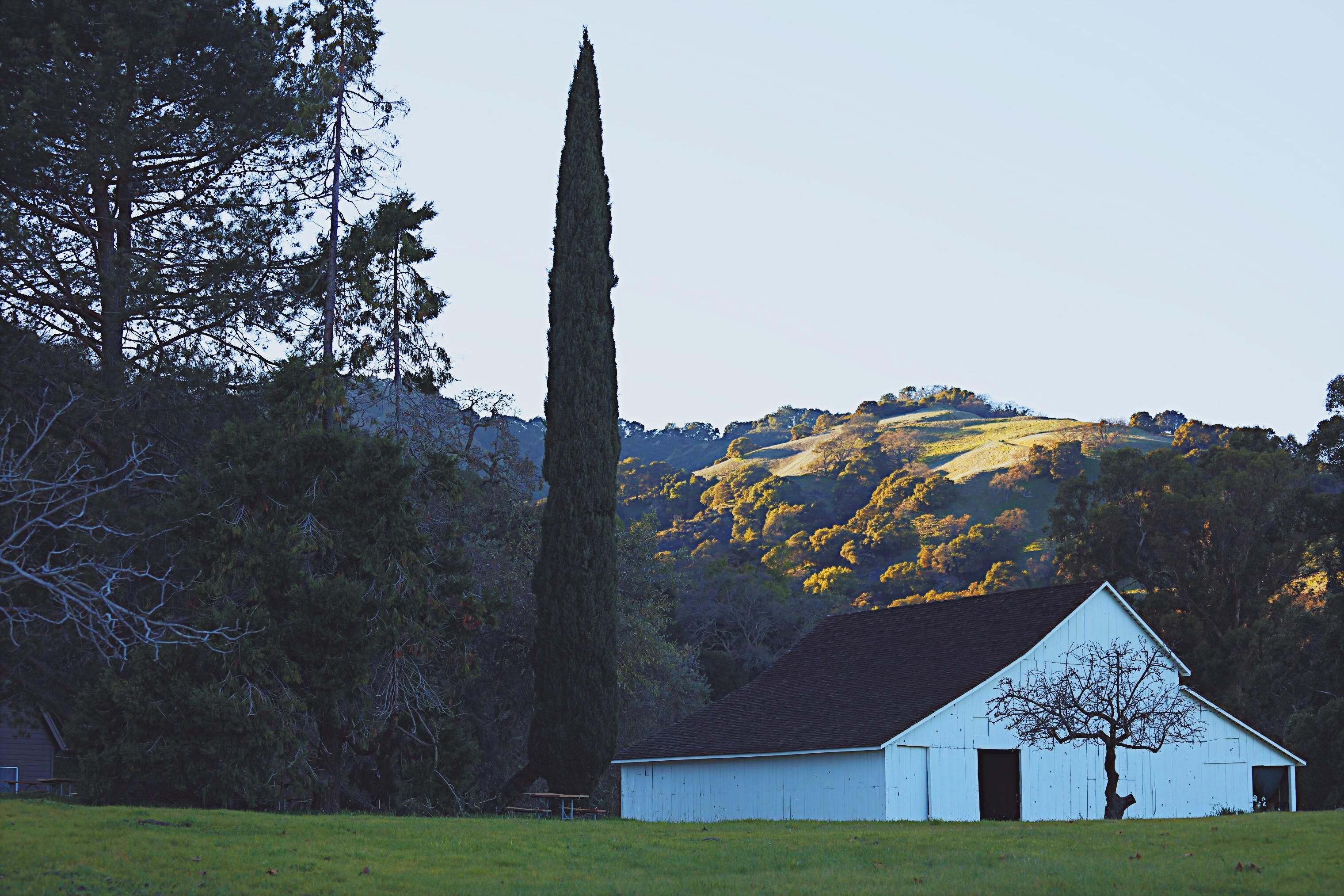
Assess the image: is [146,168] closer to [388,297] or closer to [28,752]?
[388,297]


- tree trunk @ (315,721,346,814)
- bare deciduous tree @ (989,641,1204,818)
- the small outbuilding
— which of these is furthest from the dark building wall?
bare deciduous tree @ (989,641,1204,818)

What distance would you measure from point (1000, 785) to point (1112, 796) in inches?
239

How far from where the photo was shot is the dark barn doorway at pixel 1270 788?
121 ft

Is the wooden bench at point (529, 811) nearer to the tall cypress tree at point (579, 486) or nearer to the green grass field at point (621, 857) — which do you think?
the tall cypress tree at point (579, 486)

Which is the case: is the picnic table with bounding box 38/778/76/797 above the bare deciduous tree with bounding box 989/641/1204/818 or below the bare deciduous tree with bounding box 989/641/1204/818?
below

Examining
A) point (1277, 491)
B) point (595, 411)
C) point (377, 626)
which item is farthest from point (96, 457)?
point (1277, 491)

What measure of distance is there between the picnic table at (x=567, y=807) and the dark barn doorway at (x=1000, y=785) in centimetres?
970

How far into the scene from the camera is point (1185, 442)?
99688 millimetres

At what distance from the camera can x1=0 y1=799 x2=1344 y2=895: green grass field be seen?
15.9m

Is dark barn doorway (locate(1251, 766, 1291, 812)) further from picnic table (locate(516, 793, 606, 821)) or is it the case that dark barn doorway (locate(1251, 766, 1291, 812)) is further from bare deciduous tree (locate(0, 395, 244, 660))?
bare deciduous tree (locate(0, 395, 244, 660))

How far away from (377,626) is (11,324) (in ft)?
35.5

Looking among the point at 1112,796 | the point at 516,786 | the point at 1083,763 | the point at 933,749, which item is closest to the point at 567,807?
the point at 516,786

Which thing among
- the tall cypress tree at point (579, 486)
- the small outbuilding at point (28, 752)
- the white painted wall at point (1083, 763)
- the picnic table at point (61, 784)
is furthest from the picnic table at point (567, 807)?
the small outbuilding at point (28, 752)

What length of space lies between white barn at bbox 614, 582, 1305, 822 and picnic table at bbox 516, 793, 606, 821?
1371mm
